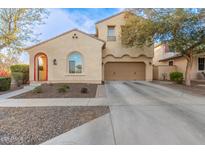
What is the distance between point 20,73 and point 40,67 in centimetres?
207

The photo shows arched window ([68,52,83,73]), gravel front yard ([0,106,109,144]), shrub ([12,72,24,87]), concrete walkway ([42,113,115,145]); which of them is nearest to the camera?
concrete walkway ([42,113,115,145])

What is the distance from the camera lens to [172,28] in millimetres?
14469

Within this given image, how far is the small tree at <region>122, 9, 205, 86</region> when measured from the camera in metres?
13.6

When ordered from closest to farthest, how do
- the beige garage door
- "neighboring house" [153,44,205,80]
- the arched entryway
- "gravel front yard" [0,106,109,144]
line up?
"gravel front yard" [0,106,109,144], the arched entryway, the beige garage door, "neighboring house" [153,44,205,80]

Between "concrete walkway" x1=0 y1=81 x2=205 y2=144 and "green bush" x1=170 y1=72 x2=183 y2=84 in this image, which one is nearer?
"concrete walkway" x1=0 y1=81 x2=205 y2=144

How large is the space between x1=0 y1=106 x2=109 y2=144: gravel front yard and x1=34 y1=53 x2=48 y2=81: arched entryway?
35.2 feet

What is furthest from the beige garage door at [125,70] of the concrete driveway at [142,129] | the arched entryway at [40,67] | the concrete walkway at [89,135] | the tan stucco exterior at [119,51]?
the concrete walkway at [89,135]

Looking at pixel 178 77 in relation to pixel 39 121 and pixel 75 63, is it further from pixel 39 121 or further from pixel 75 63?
pixel 39 121

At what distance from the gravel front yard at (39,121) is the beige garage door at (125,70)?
13.8 m

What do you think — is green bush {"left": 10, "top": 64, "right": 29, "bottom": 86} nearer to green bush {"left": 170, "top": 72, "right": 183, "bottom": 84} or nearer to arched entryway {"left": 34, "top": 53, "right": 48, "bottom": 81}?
arched entryway {"left": 34, "top": 53, "right": 48, "bottom": 81}

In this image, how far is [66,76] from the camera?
1783cm

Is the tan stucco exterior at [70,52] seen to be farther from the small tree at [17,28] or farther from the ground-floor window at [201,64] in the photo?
the ground-floor window at [201,64]

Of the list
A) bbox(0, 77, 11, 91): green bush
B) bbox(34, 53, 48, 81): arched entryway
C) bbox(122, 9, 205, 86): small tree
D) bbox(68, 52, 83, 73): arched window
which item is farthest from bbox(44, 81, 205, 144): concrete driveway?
bbox(34, 53, 48, 81): arched entryway
